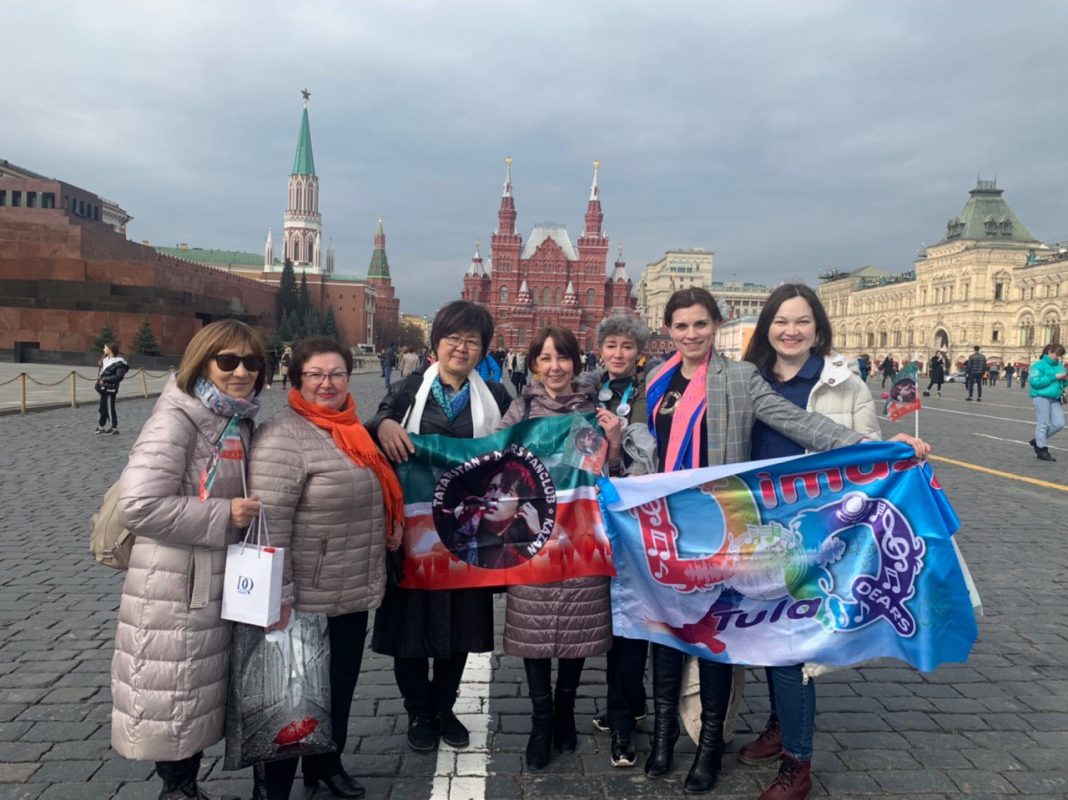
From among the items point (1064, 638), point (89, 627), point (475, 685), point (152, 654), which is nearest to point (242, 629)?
point (152, 654)

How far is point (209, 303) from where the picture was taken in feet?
122

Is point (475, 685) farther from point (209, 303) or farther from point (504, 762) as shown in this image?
point (209, 303)

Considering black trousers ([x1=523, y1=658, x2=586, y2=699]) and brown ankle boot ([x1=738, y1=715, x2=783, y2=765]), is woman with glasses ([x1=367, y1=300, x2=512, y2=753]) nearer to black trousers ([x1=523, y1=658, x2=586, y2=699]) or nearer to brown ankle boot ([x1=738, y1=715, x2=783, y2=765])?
black trousers ([x1=523, y1=658, x2=586, y2=699])

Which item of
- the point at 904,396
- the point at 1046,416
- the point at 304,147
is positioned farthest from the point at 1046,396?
the point at 304,147

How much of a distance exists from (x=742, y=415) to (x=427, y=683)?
1853 millimetres

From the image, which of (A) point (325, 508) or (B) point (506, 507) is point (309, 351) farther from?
(B) point (506, 507)

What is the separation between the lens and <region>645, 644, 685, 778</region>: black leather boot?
3078 mm

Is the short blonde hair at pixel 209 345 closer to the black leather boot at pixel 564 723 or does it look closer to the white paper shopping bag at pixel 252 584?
the white paper shopping bag at pixel 252 584

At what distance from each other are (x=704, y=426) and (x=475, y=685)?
6.34ft

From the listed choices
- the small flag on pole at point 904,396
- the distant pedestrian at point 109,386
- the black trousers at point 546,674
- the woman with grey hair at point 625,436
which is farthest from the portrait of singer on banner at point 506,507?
the distant pedestrian at point 109,386

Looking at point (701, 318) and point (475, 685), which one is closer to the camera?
point (701, 318)

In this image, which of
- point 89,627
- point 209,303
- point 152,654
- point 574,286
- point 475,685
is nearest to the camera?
point 152,654

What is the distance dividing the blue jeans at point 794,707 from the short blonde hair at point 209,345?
2447mm

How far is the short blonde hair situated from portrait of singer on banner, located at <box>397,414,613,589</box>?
35.2 inches
